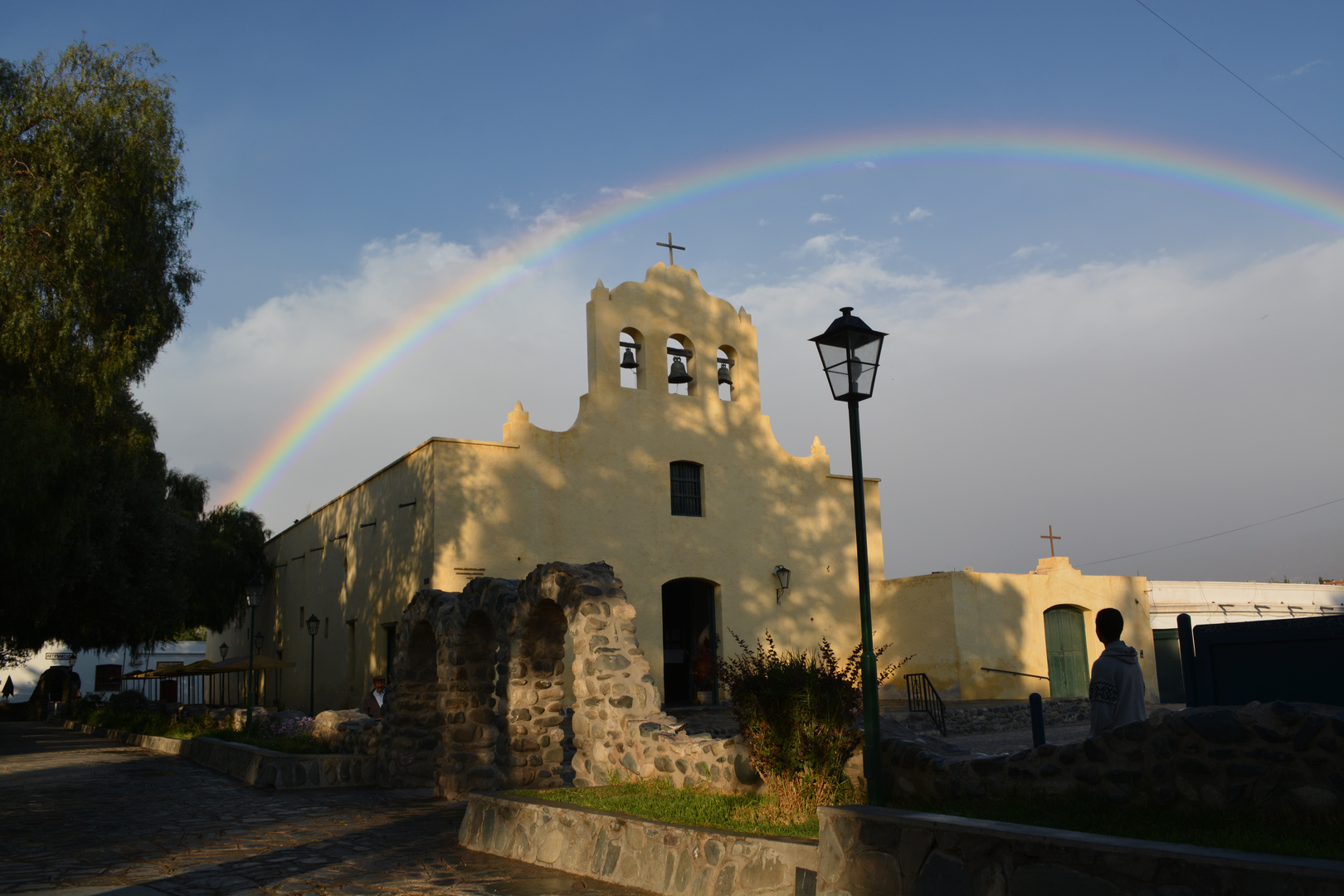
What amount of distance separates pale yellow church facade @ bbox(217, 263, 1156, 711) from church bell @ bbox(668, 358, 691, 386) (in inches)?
1.9

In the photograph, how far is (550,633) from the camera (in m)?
12.0

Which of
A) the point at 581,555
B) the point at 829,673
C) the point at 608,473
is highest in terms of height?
the point at 608,473

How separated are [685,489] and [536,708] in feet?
37.7

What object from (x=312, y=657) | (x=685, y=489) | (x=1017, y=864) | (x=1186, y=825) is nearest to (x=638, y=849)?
(x=1017, y=864)

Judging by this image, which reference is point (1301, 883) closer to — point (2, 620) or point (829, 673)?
point (829, 673)

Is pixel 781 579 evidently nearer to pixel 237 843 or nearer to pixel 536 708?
pixel 536 708

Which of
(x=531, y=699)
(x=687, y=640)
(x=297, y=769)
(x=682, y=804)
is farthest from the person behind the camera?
(x=687, y=640)

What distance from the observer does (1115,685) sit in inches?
250

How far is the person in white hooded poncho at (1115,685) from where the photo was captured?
6.33 metres

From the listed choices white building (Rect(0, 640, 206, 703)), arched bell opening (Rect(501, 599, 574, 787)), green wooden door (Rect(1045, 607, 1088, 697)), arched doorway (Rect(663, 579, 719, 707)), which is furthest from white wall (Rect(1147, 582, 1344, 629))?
white building (Rect(0, 640, 206, 703))

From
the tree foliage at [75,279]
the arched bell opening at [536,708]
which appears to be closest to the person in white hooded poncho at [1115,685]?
the arched bell opening at [536,708]

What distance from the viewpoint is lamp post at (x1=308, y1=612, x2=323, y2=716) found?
78.9 feet

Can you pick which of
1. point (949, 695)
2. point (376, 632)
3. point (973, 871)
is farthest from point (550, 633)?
point (949, 695)

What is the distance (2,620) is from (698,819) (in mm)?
19281
